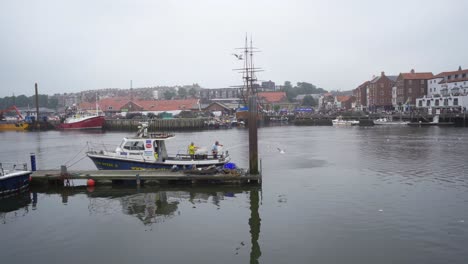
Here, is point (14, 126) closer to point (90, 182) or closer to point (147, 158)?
point (90, 182)

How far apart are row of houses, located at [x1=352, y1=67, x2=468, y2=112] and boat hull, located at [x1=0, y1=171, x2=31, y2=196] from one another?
305 feet

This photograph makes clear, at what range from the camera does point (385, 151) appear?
41.6 metres

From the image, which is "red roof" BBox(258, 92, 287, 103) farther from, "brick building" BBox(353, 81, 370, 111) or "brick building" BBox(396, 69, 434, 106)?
"brick building" BBox(396, 69, 434, 106)

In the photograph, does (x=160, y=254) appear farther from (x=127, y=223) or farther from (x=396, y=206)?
(x=396, y=206)

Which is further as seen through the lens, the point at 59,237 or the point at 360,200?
the point at 360,200

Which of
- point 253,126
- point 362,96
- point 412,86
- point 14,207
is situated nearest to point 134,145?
point 14,207

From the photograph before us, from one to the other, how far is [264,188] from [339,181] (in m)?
5.53

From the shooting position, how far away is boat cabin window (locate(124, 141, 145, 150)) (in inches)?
1037

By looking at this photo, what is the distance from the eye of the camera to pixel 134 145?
26.5 m

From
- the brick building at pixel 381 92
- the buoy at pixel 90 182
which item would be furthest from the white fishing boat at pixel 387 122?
the buoy at pixel 90 182

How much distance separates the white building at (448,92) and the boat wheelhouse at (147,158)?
83552 millimetres

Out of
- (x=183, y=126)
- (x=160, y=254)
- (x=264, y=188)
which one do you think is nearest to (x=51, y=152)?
(x=264, y=188)

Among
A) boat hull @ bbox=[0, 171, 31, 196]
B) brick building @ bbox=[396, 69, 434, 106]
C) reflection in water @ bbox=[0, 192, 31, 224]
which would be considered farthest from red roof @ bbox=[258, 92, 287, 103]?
reflection in water @ bbox=[0, 192, 31, 224]

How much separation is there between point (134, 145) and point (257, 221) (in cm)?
1202
